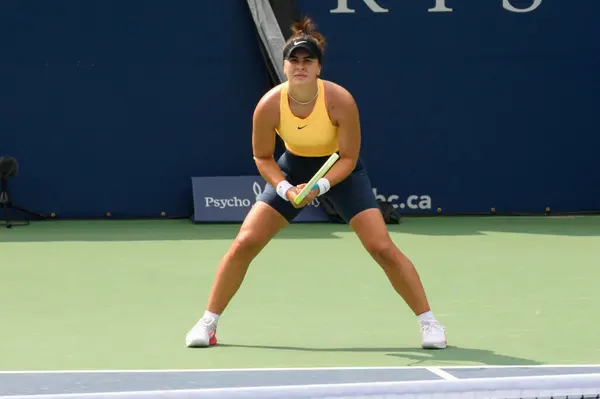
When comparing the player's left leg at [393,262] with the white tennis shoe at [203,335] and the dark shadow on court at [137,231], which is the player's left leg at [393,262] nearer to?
the white tennis shoe at [203,335]

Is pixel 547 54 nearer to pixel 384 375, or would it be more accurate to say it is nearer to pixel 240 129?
pixel 240 129

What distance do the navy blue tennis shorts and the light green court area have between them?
665 millimetres

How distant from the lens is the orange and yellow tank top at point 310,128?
237 inches

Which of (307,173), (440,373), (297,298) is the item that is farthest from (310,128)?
(297,298)

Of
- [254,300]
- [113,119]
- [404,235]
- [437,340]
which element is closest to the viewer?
[437,340]

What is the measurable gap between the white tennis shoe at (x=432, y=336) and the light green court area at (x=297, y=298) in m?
0.06

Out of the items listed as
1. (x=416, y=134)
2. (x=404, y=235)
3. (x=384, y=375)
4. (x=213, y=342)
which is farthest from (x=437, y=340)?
(x=416, y=134)

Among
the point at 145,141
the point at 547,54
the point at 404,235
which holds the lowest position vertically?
the point at 404,235

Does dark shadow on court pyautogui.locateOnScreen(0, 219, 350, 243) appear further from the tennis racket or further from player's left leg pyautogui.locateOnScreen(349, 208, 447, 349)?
the tennis racket

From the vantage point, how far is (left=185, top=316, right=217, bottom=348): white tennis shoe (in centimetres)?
612

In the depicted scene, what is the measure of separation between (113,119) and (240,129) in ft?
4.01

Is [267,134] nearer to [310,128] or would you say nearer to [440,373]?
[310,128]

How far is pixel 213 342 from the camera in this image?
6.21 meters

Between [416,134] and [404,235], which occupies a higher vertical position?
[416,134]
